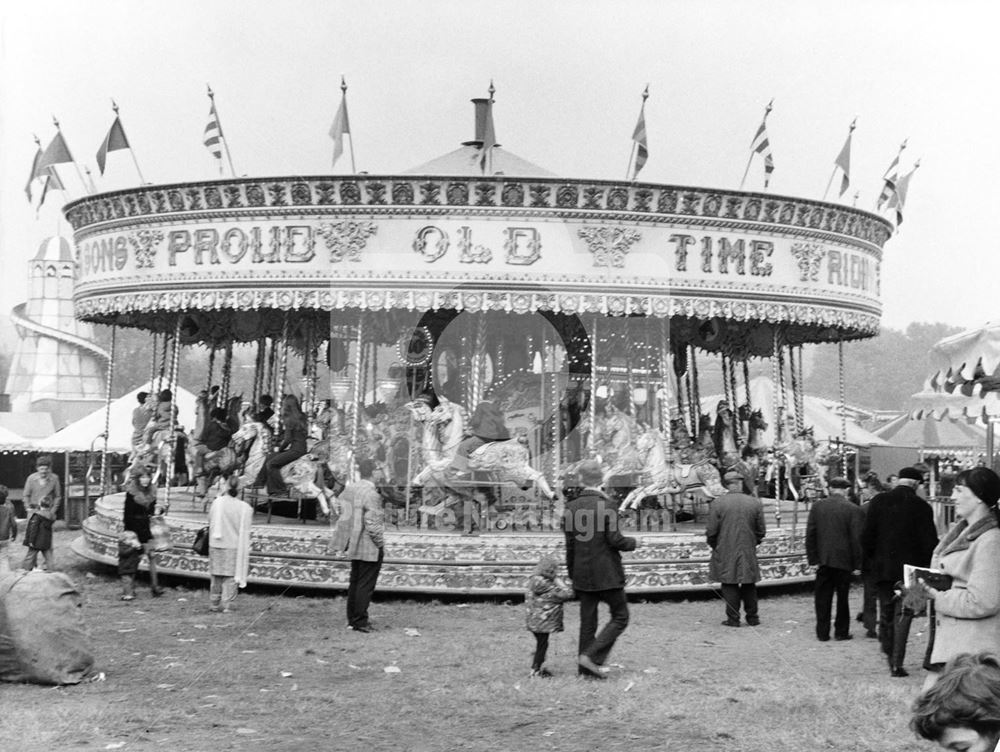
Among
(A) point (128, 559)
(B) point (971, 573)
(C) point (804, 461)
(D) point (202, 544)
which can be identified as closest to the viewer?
(B) point (971, 573)

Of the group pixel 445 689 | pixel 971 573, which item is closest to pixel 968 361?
pixel 971 573

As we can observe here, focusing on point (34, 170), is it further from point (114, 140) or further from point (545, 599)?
point (545, 599)

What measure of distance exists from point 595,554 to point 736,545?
335cm

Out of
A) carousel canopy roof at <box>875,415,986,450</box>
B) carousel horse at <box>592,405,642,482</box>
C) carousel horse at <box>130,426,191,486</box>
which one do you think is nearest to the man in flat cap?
carousel horse at <box>592,405,642,482</box>

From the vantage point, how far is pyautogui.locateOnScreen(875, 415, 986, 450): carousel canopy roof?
33969 mm

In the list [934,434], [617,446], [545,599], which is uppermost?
[934,434]

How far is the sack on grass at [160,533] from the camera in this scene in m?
14.6

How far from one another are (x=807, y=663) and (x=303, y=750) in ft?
16.2

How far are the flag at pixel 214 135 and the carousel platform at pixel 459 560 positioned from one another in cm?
526

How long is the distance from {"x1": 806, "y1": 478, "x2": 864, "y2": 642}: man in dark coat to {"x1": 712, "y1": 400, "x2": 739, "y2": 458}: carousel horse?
6.07 meters

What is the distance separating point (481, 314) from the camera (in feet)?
54.1

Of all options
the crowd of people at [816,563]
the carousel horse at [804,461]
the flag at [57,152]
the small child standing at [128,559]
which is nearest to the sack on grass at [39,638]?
the crowd of people at [816,563]

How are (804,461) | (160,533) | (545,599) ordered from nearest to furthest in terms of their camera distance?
(545,599) < (160,533) < (804,461)

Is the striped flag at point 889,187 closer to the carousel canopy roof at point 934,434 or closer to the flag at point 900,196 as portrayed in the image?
the flag at point 900,196
